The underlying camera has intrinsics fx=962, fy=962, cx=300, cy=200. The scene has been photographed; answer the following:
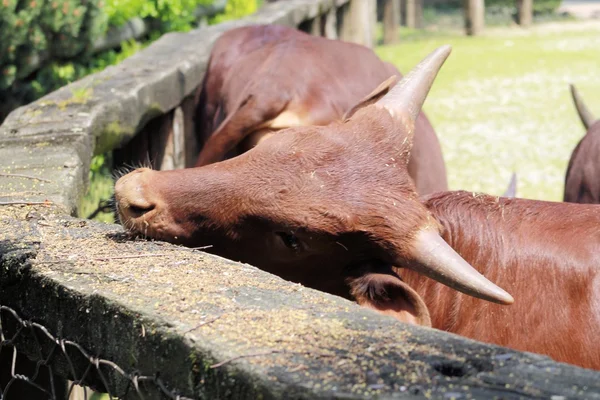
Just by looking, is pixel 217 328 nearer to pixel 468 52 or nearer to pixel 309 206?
pixel 309 206

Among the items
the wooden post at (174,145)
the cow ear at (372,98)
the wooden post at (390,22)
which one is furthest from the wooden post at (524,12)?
the cow ear at (372,98)

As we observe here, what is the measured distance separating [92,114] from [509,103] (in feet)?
32.6

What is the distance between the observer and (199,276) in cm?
249

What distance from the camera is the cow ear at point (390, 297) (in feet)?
10.0

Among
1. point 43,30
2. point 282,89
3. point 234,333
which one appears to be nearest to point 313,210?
point 234,333

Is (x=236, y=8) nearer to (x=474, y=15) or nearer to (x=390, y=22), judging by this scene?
(x=390, y=22)

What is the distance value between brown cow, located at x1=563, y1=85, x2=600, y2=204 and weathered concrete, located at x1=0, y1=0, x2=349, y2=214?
2679 millimetres

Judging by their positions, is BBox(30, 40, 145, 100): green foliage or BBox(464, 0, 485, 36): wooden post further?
BBox(464, 0, 485, 36): wooden post

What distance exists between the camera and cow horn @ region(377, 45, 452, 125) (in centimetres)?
366

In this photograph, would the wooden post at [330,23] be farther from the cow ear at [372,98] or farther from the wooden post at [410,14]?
the cow ear at [372,98]

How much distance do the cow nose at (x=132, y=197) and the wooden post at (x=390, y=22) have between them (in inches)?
724

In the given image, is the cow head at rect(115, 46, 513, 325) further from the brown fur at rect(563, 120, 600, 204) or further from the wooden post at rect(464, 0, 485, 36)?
the wooden post at rect(464, 0, 485, 36)

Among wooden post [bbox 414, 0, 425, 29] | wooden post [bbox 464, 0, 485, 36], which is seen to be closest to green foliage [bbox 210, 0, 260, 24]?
wooden post [bbox 464, 0, 485, 36]

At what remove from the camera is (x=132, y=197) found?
128 inches
